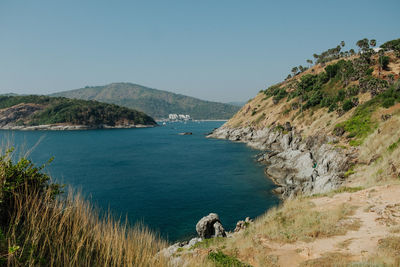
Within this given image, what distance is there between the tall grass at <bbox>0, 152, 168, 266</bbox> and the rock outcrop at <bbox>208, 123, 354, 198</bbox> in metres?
31.9

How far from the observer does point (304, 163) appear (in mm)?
47312

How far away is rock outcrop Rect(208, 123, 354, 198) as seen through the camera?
113ft

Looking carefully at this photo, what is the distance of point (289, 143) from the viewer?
69625 mm

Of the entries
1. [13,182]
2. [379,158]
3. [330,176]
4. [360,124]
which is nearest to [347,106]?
[360,124]

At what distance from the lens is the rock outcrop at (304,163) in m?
34.6

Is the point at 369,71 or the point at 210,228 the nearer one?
the point at 210,228

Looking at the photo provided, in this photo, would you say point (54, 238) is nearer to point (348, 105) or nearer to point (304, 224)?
point (304, 224)

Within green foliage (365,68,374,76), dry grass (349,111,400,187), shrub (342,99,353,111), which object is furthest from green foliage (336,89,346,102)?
dry grass (349,111,400,187)

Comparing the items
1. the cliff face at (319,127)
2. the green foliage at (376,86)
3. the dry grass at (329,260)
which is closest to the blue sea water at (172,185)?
the cliff face at (319,127)

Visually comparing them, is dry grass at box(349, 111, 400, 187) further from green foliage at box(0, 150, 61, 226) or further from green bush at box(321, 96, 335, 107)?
green bush at box(321, 96, 335, 107)

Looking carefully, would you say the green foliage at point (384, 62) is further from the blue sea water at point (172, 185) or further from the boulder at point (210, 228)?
the boulder at point (210, 228)

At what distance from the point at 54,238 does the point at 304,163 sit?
159 ft

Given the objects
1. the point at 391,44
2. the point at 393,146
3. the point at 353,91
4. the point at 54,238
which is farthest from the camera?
the point at 391,44

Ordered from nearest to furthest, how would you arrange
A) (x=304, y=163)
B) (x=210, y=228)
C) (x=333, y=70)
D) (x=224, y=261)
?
(x=224, y=261), (x=210, y=228), (x=304, y=163), (x=333, y=70)
